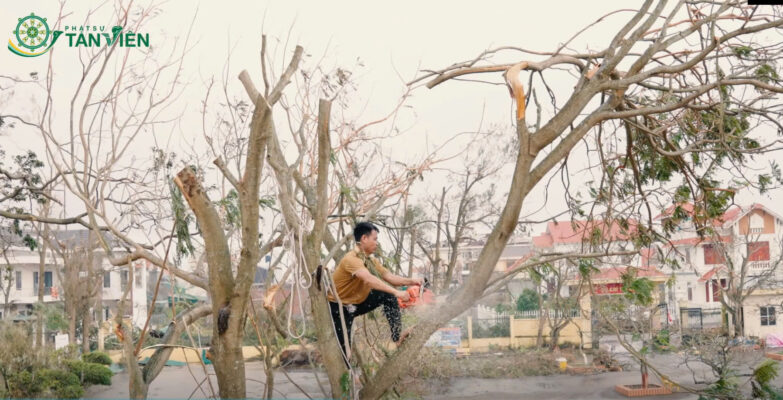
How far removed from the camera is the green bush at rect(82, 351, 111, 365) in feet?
64.4

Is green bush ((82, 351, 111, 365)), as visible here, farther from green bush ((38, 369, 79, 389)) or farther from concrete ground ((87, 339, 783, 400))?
green bush ((38, 369, 79, 389))

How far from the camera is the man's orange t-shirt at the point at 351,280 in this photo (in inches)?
185

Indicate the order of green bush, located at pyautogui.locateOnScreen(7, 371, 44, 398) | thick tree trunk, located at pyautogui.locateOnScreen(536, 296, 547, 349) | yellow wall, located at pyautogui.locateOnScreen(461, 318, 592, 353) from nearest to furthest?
green bush, located at pyautogui.locateOnScreen(7, 371, 44, 398) < thick tree trunk, located at pyautogui.locateOnScreen(536, 296, 547, 349) < yellow wall, located at pyautogui.locateOnScreen(461, 318, 592, 353)

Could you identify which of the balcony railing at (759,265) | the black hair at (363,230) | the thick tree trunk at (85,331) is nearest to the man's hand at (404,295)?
the black hair at (363,230)

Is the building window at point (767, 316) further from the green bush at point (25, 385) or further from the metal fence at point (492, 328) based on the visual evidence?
the green bush at point (25, 385)

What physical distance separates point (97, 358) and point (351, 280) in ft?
56.4

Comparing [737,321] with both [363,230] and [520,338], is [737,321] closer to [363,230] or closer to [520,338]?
[520,338]

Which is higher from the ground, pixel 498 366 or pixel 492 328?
pixel 492 328

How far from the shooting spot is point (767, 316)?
2808cm

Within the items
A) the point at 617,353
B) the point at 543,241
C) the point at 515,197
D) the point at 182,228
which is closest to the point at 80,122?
the point at 182,228

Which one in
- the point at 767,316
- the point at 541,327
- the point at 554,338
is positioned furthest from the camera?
the point at 767,316

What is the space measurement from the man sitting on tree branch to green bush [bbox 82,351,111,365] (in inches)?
645

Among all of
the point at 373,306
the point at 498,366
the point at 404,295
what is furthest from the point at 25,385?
the point at 498,366

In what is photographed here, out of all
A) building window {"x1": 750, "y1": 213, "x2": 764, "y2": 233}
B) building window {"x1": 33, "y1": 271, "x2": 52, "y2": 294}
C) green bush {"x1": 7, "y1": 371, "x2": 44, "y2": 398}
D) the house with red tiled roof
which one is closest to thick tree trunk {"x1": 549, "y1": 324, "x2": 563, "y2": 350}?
the house with red tiled roof
